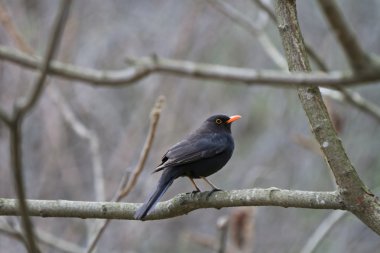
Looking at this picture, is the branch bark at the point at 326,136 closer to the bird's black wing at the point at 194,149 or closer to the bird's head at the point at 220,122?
the bird's black wing at the point at 194,149

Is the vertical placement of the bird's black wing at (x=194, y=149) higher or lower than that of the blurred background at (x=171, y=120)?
lower

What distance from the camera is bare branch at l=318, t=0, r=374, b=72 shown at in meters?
1.84

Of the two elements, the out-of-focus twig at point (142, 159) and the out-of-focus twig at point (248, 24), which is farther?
the out-of-focus twig at point (248, 24)

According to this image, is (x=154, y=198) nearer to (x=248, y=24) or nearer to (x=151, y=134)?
(x=151, y=134)

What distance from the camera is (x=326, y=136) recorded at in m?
3.62

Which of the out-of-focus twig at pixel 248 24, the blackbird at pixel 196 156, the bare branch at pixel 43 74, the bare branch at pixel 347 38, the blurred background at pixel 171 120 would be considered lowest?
the bare branch at pixel 347 38

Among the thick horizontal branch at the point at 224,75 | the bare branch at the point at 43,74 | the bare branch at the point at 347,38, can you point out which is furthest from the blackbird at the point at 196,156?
the bare branch at the point at 347,38

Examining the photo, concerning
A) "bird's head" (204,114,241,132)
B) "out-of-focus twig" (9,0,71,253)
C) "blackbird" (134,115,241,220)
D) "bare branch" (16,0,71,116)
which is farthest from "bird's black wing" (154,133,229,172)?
"bare branch" (16,0,71,116)

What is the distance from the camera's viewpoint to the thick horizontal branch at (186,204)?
3.57m

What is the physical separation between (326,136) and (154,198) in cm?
134

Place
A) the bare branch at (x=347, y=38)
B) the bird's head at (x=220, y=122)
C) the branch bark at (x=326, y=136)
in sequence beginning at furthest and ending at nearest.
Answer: the bird's head at (x=220, y=122) < the branch bark at (x=326, y=136) < the bare branch at (x=347, y=38)

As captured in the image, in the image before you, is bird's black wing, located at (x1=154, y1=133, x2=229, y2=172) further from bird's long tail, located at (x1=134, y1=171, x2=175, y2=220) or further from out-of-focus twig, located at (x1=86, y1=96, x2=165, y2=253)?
out-of-focus twig, located at (x1=86, y1=96, x2=165, y2=253)

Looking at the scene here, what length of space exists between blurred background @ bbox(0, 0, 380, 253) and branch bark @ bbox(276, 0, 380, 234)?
4.42 metres

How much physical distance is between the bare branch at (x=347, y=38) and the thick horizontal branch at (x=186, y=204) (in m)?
1.82
